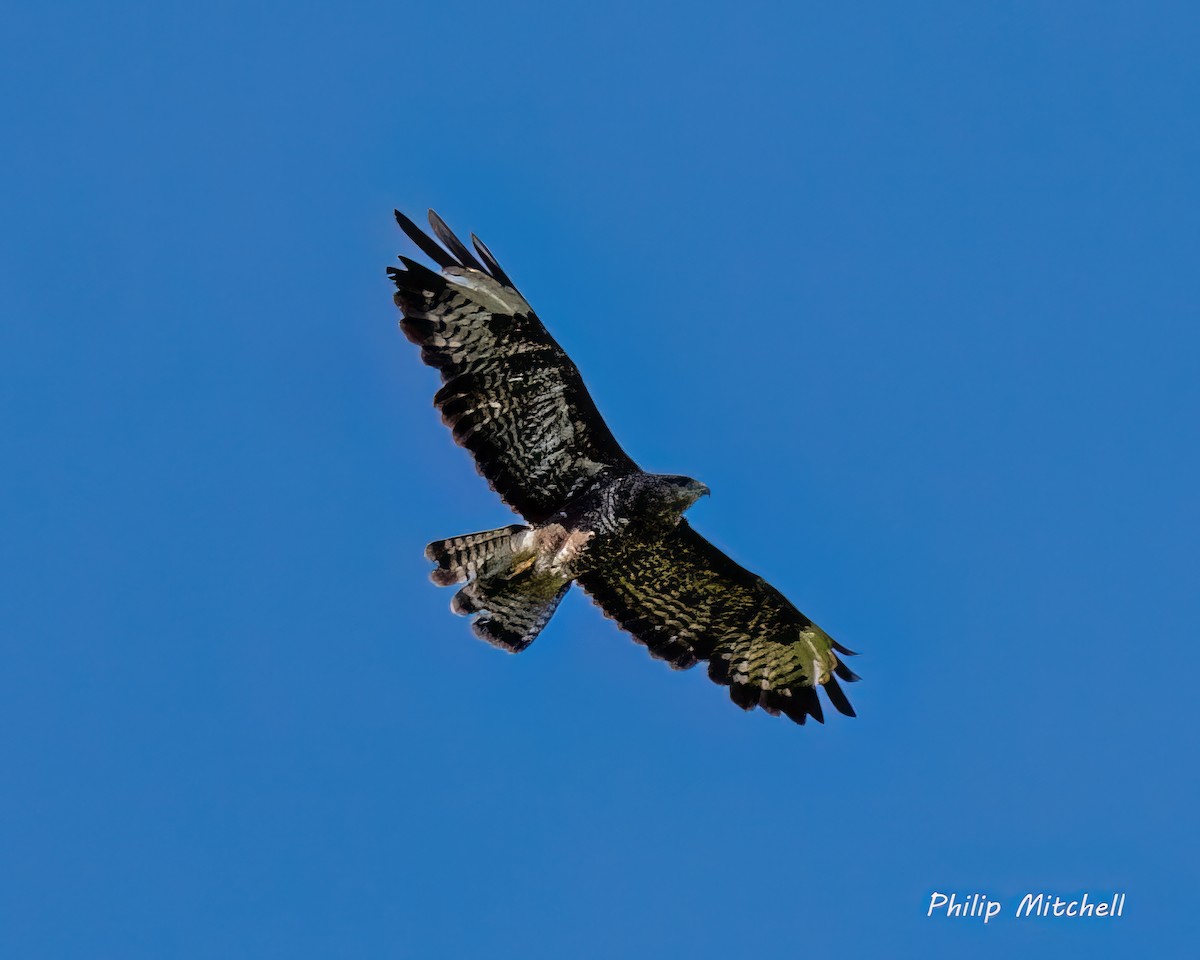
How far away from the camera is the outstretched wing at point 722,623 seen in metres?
12.4

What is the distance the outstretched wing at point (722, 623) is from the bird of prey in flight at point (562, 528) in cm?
1

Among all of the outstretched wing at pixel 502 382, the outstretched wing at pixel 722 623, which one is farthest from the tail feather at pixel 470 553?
the outstretched wing at pixel 722 623

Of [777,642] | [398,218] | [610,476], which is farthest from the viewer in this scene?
[777,642]

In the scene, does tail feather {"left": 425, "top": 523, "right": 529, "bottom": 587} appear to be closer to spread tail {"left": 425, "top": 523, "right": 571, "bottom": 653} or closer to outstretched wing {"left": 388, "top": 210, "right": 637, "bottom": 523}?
spread tail {"left": 425, "top": 523, "right": 571, "bottom": 653}

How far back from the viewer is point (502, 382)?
1165cm

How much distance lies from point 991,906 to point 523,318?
624 centimetres

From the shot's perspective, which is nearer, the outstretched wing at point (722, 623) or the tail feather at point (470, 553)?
the tail feather at point (470, 553)

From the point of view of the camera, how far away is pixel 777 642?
41.7 ft

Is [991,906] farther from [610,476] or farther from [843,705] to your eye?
[610,476]

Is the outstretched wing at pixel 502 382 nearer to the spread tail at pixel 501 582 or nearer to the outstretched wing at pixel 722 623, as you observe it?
the spread tail at pixel 501 582

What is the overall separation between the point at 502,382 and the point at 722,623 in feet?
8.94

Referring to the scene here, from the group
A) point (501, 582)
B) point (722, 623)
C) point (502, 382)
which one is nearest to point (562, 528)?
point (501, 582)

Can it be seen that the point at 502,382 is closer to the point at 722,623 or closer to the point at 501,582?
the point at 501,582

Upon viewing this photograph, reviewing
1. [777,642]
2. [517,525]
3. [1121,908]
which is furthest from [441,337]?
[1121,908]
